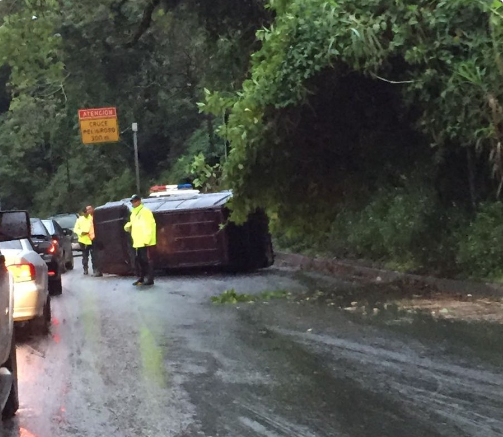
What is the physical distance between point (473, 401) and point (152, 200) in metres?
14.9

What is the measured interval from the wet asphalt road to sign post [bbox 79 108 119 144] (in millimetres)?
23997

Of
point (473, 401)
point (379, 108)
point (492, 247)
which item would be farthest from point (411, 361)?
point (379, 108)

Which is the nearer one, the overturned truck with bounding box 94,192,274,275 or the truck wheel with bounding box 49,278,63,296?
the truck wheel with bounding box 49,278,63,296

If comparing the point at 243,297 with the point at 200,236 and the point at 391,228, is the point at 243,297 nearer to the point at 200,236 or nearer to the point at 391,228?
the point at 391,228

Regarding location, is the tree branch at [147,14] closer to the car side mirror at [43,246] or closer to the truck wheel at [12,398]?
the car side mirror at [43,246]

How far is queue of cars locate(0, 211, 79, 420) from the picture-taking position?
6.06 meters

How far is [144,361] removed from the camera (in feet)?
30.0

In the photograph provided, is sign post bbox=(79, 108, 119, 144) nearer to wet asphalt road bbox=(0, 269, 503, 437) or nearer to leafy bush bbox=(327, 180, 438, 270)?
leafy bush bbox=(327, 180, 438, 270)

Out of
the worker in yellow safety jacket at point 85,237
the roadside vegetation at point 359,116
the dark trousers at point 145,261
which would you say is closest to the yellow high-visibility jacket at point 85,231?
the worker in yellow safety jacket at point 85,237

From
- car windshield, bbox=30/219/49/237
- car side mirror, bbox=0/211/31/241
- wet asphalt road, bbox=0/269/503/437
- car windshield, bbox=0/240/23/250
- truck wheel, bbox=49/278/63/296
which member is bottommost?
truck wheel, bbox=49/278/63/296

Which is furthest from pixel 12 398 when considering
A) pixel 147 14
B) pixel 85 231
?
pixel 85 231

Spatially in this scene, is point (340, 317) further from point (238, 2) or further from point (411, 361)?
point (238, 2)

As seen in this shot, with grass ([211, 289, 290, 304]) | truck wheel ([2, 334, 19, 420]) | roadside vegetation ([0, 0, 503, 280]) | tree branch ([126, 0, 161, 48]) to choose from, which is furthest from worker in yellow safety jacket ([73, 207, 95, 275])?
truck wheel ([2, 334, 19, 420])

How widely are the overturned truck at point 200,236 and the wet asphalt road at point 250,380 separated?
728 cm
